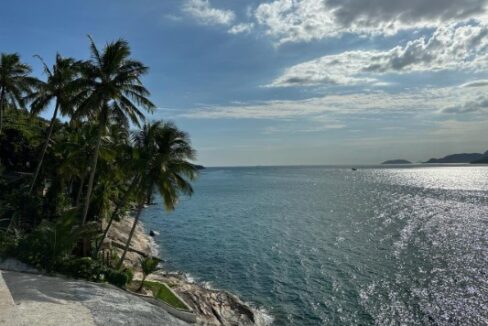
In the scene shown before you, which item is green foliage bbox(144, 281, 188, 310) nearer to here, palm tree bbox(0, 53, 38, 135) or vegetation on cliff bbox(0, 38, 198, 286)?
vegetation on cliff bbox(0, 38, 198, 286)

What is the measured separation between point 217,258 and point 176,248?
896 centimetres

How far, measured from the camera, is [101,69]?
27844mm

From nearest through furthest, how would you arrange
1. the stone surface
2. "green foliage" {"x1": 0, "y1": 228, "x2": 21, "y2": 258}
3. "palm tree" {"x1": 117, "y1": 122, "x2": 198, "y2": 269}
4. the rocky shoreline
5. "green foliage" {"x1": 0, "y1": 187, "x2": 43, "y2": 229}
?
the stone surface → "green foliage" {"x1": 0, "y1": 228, "x2": 21, "y2": 258} → the rocky shoreline → "palm tree" {"x1": 117, "y1": 122, "x2": 198, "y2": 269} → "green foliage" {"x1": 0, "y1": 187, "x2": 43, "y2": 229}

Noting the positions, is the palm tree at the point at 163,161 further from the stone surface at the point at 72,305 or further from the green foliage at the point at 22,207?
the green foliage at the point at 22,207

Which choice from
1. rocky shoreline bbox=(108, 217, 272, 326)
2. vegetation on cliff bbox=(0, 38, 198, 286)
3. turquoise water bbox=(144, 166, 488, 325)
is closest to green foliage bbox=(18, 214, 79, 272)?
vegetation on cliff bbox=(0, 38, 198, 286)

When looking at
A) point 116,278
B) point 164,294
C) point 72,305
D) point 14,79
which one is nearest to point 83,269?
point 116,278

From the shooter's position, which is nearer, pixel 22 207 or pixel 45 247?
pixel 45 247

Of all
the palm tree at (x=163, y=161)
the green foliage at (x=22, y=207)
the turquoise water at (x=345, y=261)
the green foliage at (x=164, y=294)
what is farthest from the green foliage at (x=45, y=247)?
the turquoise water at (x=345, y=261)

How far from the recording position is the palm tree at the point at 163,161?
2922 cm

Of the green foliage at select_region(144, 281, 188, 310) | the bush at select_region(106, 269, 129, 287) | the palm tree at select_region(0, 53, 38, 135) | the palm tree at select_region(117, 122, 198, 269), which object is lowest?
the green foliage at select_region(144, 281, 188, 310)

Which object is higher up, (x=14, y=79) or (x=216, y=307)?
(x=14, y=79)

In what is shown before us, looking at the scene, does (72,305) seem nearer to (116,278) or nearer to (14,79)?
(116,278)

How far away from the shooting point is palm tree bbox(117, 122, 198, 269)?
29219 millimetres

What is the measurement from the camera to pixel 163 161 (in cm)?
2916
